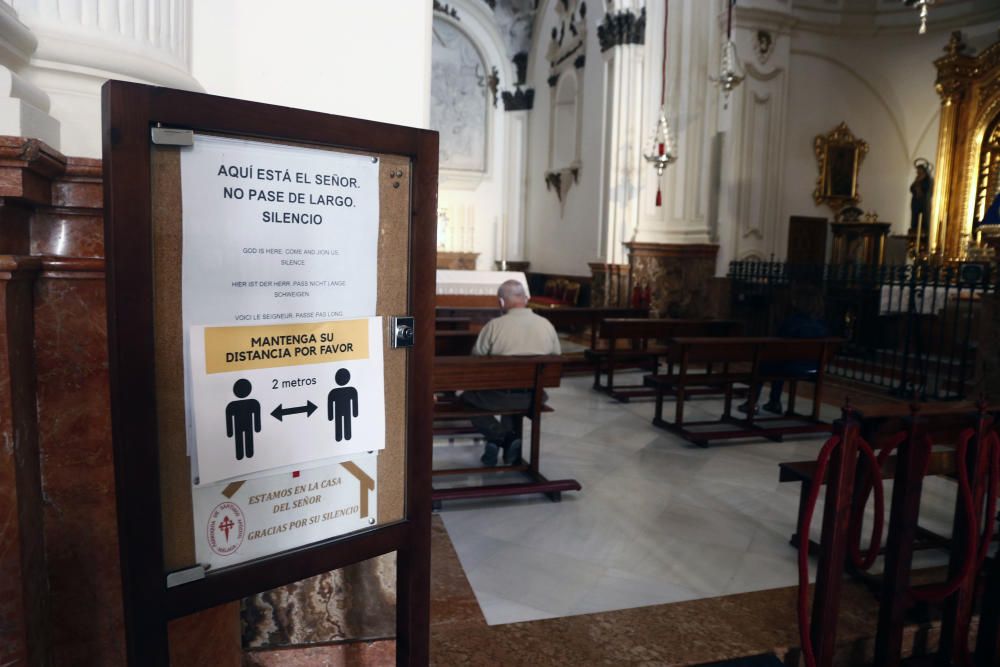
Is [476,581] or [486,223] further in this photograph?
[486,223]

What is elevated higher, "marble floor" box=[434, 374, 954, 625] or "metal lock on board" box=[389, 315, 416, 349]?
"metal lock on board" box=[389, 315, 416, 349]

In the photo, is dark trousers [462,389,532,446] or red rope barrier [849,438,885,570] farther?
dark trousers [462,389,532,446]

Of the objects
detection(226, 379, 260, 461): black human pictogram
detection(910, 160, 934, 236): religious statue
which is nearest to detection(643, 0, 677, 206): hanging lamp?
detection(910, 160, 934, 236): religious statue

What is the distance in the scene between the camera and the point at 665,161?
377 inches

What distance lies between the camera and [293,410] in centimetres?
137

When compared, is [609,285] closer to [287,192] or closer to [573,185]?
[573,185]

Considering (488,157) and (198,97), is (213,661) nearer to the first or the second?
(198,97)

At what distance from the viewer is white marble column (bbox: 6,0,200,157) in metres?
1.60

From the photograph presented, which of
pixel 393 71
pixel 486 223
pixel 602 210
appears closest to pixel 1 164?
pixel 393 71

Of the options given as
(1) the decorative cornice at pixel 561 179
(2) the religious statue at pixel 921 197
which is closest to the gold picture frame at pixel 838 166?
(2) the religious statue at pixel 921 197

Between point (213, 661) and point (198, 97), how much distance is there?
1476 millimetres

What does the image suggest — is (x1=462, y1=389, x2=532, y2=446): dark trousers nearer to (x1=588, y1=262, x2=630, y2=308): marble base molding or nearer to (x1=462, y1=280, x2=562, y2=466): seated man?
(x1=462, y1=280, x2=562, y2=466): seated man

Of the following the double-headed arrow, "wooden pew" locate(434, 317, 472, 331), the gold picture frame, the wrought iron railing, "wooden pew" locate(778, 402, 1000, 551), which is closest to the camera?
the double-headed arrow

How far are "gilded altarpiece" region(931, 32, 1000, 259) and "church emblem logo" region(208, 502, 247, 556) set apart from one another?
13.5 m
